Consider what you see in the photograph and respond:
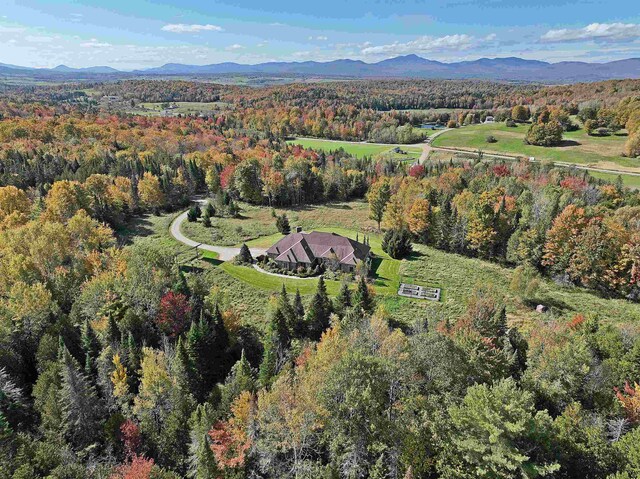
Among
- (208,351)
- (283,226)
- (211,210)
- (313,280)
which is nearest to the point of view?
(208,351)

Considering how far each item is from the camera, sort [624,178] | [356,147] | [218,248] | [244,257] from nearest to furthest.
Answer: [244,257] → [218,248] → [624,178] → [356,147]

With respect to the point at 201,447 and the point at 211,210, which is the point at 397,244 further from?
the point at 201,447

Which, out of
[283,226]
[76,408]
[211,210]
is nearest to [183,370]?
[76,408]

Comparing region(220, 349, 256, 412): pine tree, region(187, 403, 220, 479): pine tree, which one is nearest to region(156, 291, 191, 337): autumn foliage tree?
region(220, 349, 256, 412): pine tree

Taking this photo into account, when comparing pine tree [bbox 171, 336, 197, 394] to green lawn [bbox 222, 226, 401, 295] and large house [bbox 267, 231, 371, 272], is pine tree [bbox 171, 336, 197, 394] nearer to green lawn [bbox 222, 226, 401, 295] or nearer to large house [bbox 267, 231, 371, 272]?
green lawn [bbox 222, 226, 401, 295]

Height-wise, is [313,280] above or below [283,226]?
below

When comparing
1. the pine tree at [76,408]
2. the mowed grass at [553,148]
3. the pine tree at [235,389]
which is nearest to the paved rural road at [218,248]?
the pine tree at [76,408]

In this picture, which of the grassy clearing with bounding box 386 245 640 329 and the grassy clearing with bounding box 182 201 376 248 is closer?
the grassy clearing with bounding box 386 245 640 329
